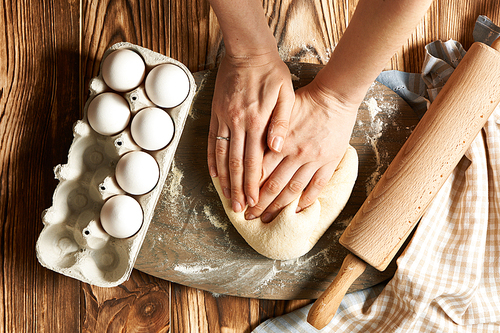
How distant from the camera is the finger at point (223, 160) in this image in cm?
88

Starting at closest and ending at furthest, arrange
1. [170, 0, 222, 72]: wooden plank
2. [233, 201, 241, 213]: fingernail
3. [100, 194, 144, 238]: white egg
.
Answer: [100, 194, 144, 238]: white egg, [233, 201, 241, 213]: fingernail, [170, 0, 222, 72]: wooden plank

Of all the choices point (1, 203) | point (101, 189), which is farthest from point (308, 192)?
point (1, 203)

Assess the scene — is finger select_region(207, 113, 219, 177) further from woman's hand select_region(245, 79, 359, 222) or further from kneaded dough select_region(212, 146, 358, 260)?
woman's hand select_region(245, 79, 359, 222)

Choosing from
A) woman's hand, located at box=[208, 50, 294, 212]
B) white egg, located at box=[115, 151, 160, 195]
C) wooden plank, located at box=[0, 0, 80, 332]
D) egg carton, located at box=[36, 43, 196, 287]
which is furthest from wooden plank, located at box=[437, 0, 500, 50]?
wooden plank, located at box=[0, 0, 80, 332]

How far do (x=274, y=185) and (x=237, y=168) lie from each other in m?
0.10

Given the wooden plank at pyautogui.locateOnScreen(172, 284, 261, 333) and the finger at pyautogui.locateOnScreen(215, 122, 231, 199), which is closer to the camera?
the finger at pyautogui.locateOnScreen(215, 122, 231, 199)

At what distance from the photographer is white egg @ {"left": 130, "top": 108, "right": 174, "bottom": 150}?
0.79m

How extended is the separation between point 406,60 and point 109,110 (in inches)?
33.6

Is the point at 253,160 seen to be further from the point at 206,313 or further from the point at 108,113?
the point at 206,313

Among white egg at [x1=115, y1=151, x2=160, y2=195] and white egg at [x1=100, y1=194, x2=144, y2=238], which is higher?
white egg at [x1=115, y1=151, x2=160, y2=195]

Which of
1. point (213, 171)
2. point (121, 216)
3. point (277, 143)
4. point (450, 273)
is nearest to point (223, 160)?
point (213, 171)

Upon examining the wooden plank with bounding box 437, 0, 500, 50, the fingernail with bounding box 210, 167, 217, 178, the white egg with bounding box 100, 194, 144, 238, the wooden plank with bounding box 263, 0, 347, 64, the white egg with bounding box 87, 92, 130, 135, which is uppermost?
the wooden plank with bounding box 437, 0, 500, 50

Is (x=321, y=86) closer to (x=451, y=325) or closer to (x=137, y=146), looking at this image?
(x=137, y=146)

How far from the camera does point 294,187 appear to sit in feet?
2.84
